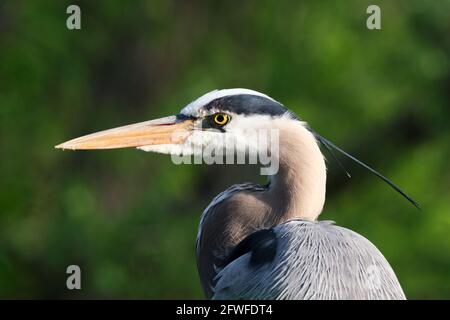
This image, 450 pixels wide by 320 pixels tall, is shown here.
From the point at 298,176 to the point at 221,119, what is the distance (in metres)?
0.34

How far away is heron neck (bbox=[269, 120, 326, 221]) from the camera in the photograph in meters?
2.98

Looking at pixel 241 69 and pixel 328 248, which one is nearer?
pixel 328 248

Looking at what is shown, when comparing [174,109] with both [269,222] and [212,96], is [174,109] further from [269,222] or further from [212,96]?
[269,222]

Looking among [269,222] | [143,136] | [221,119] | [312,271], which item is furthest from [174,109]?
[312,271]

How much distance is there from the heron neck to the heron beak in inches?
13.9

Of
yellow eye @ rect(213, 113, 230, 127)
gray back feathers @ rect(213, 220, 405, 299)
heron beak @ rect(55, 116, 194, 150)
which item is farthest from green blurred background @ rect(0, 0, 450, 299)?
gray back feathers @ rect(213, 220, 405, 299)

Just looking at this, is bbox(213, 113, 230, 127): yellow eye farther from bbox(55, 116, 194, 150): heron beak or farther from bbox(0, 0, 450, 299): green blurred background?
bbox(0, 0, 450, 299): green blurred background

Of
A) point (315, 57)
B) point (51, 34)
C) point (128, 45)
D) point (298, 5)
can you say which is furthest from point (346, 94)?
point (51, 34)

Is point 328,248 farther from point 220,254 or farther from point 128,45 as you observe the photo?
point 128,45

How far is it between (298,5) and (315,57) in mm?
662

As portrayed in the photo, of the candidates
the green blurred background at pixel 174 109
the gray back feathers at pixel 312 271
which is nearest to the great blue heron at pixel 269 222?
the gray back feathers at pixel 312 271

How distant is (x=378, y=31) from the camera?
9070 mm
